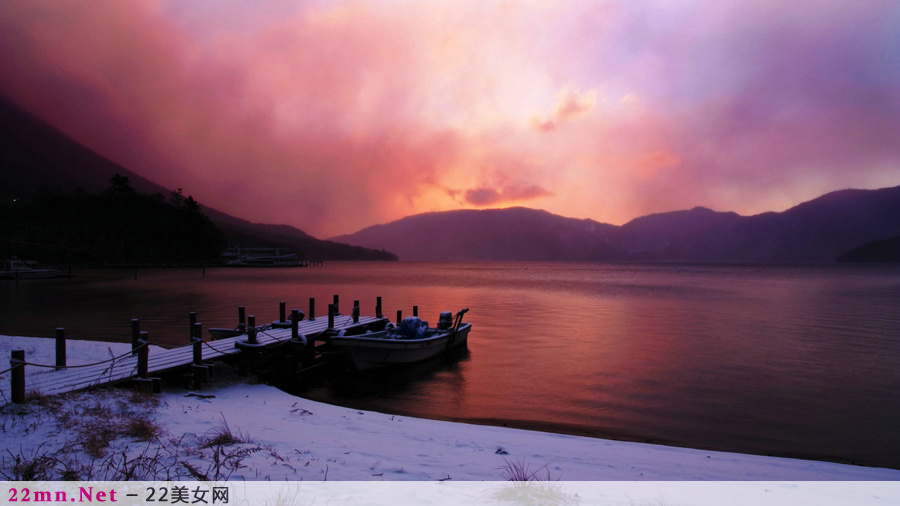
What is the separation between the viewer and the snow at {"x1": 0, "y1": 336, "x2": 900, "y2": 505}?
7.22m

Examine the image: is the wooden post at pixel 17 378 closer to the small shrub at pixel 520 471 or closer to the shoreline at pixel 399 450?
the shoreline at pixel 399 450

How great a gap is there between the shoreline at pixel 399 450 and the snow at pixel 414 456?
0.03 meters

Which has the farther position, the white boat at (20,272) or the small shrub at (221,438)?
the white boat at (20,272)

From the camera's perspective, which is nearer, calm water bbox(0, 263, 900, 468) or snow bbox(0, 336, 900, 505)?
snow bbox(0, 336, 900, 505)

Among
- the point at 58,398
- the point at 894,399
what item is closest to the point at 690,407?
the point at 894,399

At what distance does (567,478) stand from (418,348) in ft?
38.2

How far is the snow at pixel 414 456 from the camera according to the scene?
7.22m

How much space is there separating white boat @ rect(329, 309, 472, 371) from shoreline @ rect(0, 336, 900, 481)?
537cm

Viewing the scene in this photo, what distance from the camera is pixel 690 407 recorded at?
15.1 m

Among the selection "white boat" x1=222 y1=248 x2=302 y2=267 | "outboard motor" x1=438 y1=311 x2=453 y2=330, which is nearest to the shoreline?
"outboard motor" x1=438 y1=311 x2=453 y2=330

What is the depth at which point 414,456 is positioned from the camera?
865 cm

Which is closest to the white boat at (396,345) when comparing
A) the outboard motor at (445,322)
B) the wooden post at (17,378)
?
the outboard motor at (445,322)

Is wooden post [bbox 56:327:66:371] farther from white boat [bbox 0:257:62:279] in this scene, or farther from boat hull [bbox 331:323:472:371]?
white boat [bbox 0:257:62:279]

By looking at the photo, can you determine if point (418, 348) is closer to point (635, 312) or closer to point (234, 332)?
point (234, 332)
